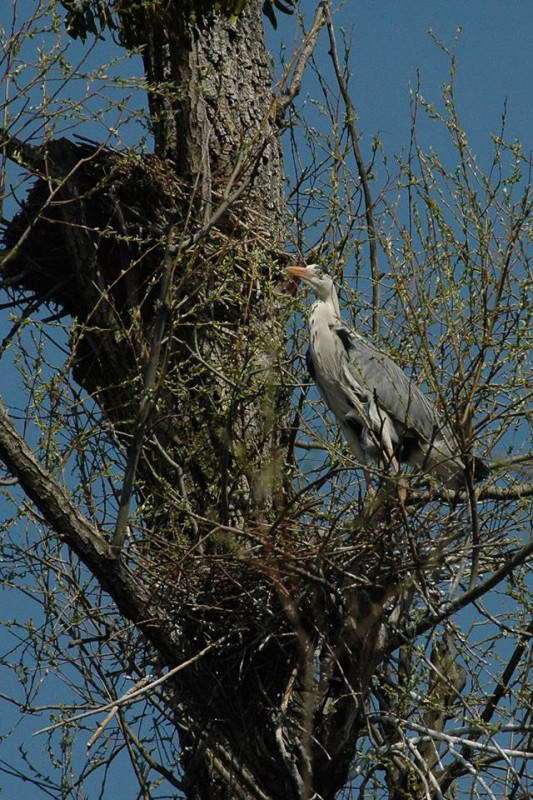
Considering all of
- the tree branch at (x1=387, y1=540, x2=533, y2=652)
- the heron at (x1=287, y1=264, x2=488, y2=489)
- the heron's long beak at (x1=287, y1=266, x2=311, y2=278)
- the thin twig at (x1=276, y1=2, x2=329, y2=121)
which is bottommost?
the tree branch at (x1=387, y1=540, x2=533, y2=652)

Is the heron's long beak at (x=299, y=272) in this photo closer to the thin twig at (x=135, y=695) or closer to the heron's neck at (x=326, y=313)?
the heron's neck at (x=326, y=313)

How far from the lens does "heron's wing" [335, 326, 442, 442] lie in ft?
20.9

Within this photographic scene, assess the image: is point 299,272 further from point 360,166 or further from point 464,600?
point 464,600

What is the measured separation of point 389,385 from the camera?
22.0 ft

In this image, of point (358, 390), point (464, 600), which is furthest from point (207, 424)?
point (464, 600)

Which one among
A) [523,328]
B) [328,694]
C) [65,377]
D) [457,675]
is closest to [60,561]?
[65,377]

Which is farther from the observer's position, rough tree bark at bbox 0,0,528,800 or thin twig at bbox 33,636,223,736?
rough tree bark at bbox 0,0,528,800

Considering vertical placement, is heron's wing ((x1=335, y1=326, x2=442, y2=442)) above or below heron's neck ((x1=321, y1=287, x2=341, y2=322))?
below

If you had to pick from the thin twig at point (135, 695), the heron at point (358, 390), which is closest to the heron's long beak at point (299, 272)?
the heron at point (358, 390)

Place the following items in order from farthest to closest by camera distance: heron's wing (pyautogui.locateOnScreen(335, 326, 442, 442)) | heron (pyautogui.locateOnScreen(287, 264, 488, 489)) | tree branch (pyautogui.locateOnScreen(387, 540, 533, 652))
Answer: heron (pyautogui.locateOnScreen(287, 264, 488, 489)) < heron's wing (pyautogui.locateOnScreen(335, 326, 442, 442)) < tree branch (pyautogui.locateOnScreen(387, 540, 533, 652))

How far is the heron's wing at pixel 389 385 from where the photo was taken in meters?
6.38

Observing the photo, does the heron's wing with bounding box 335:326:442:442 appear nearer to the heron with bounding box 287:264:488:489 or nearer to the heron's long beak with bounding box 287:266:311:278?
the heron with bounding box 287:264:488:489

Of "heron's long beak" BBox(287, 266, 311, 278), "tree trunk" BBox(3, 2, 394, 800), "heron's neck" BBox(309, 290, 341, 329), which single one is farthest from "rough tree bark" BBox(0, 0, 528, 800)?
"heron's neck" BBox(309, 290, 341, 329)

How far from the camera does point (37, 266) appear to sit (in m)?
6.73
